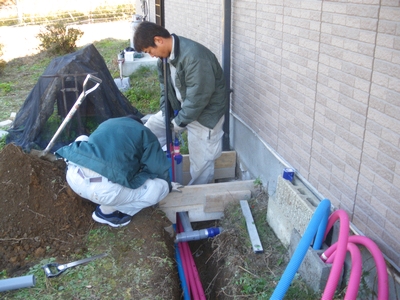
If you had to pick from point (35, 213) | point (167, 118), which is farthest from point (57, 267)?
point (167, 118)

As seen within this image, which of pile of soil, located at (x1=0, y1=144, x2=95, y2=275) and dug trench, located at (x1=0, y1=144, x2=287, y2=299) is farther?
pile of soil, located at (x1=0, y1=144, x2=95, y2=275)

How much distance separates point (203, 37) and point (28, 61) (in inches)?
328

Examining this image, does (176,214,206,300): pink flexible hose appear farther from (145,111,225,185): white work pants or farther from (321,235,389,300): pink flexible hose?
(321,235,389,300): pink flexible hose

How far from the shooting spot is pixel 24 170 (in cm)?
407

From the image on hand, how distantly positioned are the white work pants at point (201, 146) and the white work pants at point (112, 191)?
786 millimetres

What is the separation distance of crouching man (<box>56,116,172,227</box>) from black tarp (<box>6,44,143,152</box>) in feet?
7.49

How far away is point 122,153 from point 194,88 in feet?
3.17

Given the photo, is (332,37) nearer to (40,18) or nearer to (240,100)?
(240,100)

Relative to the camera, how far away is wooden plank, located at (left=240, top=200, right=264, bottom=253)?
11.9ft

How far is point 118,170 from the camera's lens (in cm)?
361

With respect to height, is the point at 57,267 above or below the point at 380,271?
below

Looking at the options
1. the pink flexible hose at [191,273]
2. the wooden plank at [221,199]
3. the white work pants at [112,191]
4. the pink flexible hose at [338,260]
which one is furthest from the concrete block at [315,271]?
the white work pants at [112,191]

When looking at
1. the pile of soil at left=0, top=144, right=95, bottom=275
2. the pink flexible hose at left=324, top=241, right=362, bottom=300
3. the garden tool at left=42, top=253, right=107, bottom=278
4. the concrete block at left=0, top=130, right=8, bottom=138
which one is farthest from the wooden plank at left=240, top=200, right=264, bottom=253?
the concrete block at left=0, top=130, right=8, bottom=138

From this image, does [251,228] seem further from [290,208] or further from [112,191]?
[112,191]
